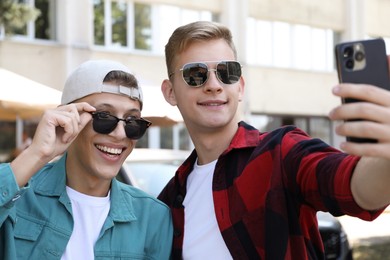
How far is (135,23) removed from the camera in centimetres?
2031

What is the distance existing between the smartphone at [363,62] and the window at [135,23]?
1823 centimetres

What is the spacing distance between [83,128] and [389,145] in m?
1.57

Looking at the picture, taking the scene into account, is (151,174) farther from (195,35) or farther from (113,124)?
(195,35)

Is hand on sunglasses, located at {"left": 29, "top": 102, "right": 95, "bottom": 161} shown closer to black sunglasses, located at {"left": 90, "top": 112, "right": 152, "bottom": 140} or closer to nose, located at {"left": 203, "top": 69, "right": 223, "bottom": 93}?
black sunglasses, located at {"left": 90, "top": 112, "right": 152, "bottom": 140}

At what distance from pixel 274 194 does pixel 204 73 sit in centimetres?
66

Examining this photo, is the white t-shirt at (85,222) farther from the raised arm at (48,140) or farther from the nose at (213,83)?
the nose at (213,83)

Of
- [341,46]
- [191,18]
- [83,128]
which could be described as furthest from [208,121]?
[191,18]

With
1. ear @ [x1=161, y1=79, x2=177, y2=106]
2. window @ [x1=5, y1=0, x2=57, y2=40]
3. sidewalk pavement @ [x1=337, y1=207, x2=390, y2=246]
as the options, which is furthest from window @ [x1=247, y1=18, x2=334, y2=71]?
ear @ [x1=161, y1=79, x2=177, y2=106]

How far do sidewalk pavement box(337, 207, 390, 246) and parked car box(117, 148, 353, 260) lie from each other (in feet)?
12.4

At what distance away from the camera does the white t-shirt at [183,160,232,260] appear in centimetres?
239

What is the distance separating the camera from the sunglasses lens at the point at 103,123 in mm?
2645

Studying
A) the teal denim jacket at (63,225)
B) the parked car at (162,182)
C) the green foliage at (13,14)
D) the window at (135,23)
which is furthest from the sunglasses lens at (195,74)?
the window at (135,23)

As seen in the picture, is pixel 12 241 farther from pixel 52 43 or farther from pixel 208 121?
pixel 52 43

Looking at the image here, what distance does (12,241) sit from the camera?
94.0 inches
